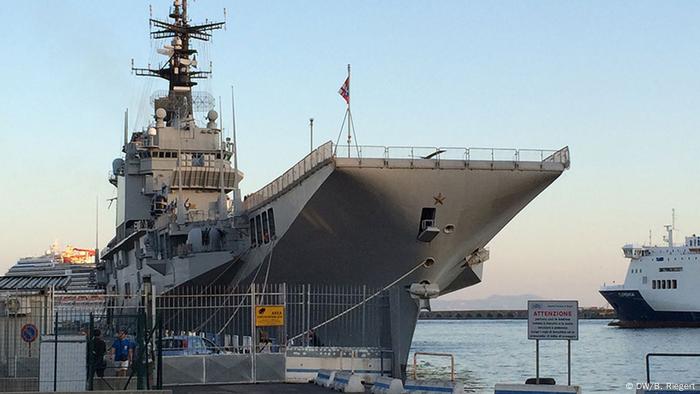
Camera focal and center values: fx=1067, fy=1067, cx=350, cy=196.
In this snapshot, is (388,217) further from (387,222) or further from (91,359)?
(91,359)

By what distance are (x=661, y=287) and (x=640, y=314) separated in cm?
418

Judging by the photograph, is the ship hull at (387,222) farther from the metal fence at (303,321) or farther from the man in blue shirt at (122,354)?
the man in blue shirt at (122,354)

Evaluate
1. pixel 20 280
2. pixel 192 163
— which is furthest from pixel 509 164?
pixel 192 163

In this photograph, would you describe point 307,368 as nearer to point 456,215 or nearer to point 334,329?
point 334,329

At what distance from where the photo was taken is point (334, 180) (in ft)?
87.4

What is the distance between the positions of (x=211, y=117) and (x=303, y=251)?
59.8ft

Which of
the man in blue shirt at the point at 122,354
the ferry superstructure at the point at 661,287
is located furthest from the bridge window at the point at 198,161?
the ferry superstructure at the point at 661,287

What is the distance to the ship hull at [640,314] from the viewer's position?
92375 mm

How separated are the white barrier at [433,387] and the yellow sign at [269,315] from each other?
4410 mm

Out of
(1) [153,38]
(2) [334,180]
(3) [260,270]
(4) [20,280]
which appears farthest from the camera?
Result: (1) [153,38]

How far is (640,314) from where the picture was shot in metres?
97.2

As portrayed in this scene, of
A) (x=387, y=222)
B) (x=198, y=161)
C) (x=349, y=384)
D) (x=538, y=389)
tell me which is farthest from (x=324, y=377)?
(x=198, y=161)

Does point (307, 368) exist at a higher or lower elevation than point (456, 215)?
lower

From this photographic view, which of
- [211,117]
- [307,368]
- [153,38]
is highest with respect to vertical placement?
[153,38]
